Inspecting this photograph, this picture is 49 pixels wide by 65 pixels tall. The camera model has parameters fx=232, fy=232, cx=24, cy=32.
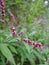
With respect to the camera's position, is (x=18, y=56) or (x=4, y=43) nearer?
(x=4, y=43)

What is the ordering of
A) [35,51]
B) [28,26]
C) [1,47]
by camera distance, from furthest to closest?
[28,26], [35,51], [1,47]

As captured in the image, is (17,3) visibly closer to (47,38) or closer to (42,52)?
(47,38)

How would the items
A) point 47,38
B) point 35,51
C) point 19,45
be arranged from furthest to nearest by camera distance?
1. point 47,38
2. point 35,51
3. point 19,45

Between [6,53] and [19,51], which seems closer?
[6,53]

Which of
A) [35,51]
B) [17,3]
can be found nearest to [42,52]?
[35,51]

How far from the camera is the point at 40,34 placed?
3.07m

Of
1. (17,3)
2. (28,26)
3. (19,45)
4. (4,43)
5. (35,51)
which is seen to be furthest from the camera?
(17,3)

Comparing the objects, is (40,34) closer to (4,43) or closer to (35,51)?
(35,51)

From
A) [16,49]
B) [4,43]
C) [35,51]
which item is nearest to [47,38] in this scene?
[35,51]

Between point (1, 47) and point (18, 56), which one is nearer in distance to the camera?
point (1, 47)

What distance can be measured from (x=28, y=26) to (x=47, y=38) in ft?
1.63

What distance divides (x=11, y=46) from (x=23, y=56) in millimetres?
173

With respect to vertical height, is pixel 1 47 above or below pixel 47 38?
above

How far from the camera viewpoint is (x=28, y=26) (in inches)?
133
